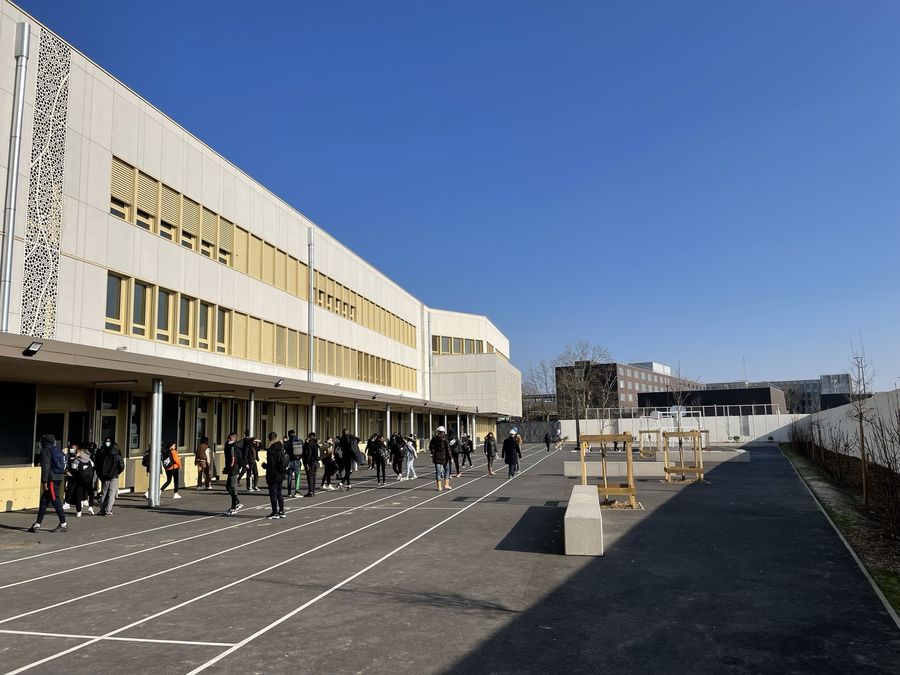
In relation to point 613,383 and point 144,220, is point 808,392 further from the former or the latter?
point 144,220

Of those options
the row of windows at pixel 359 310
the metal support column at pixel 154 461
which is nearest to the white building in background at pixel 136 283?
the row of windows at pixel 359 310

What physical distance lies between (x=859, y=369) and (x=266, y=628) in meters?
18.0

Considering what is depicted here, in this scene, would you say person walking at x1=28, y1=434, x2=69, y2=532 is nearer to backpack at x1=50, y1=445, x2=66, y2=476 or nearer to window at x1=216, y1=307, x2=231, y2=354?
backpack at x1=50, y1=445, x2=66, y2=476

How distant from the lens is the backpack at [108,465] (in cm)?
1543

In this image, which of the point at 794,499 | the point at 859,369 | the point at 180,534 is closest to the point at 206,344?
the point at 180,534

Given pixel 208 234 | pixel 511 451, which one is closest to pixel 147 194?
pixel 208 234

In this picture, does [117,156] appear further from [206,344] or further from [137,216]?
[206,344]

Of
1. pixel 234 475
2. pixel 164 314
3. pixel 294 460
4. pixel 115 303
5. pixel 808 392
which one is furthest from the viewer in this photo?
pixel 808 392

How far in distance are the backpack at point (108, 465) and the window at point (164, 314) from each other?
7.11 m

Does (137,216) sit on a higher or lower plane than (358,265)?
lower

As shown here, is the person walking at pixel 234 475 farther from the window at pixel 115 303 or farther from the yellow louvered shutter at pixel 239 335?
the yellow louvered shutter at pixel 239 335

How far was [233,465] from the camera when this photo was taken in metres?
16.0

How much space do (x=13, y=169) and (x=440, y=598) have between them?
1595cm

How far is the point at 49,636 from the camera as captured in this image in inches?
257
